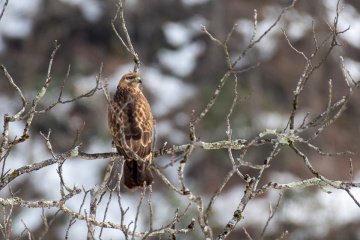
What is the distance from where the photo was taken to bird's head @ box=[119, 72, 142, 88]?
6914 mm

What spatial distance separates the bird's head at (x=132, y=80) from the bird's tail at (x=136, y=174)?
111cm

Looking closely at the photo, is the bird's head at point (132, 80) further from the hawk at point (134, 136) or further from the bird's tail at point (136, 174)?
the bird's tail at point (136, 174)

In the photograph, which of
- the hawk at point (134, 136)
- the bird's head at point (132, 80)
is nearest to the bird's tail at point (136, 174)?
the hawk at point (134, 136)

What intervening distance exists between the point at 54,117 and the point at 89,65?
224 centimetres

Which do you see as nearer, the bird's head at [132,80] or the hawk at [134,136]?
the hawk at [134,136]

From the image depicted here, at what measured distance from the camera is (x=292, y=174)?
62.5 ft

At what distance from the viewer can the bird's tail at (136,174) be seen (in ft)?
20.1

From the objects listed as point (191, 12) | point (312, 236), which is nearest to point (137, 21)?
point (191, 12)

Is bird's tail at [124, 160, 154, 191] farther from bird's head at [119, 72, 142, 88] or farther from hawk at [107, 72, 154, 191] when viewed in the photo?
bird's head at [119, 72, 142, 88]

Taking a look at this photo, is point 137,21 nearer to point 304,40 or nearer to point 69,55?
point 69,55

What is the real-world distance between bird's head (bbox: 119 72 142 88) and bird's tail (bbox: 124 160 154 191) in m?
1.11

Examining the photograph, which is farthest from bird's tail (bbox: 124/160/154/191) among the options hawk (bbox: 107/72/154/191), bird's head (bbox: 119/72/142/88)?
bird's head (bbox: 119/72/142/88)

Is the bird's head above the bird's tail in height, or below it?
above

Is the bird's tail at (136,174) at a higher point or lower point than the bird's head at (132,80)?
lower
